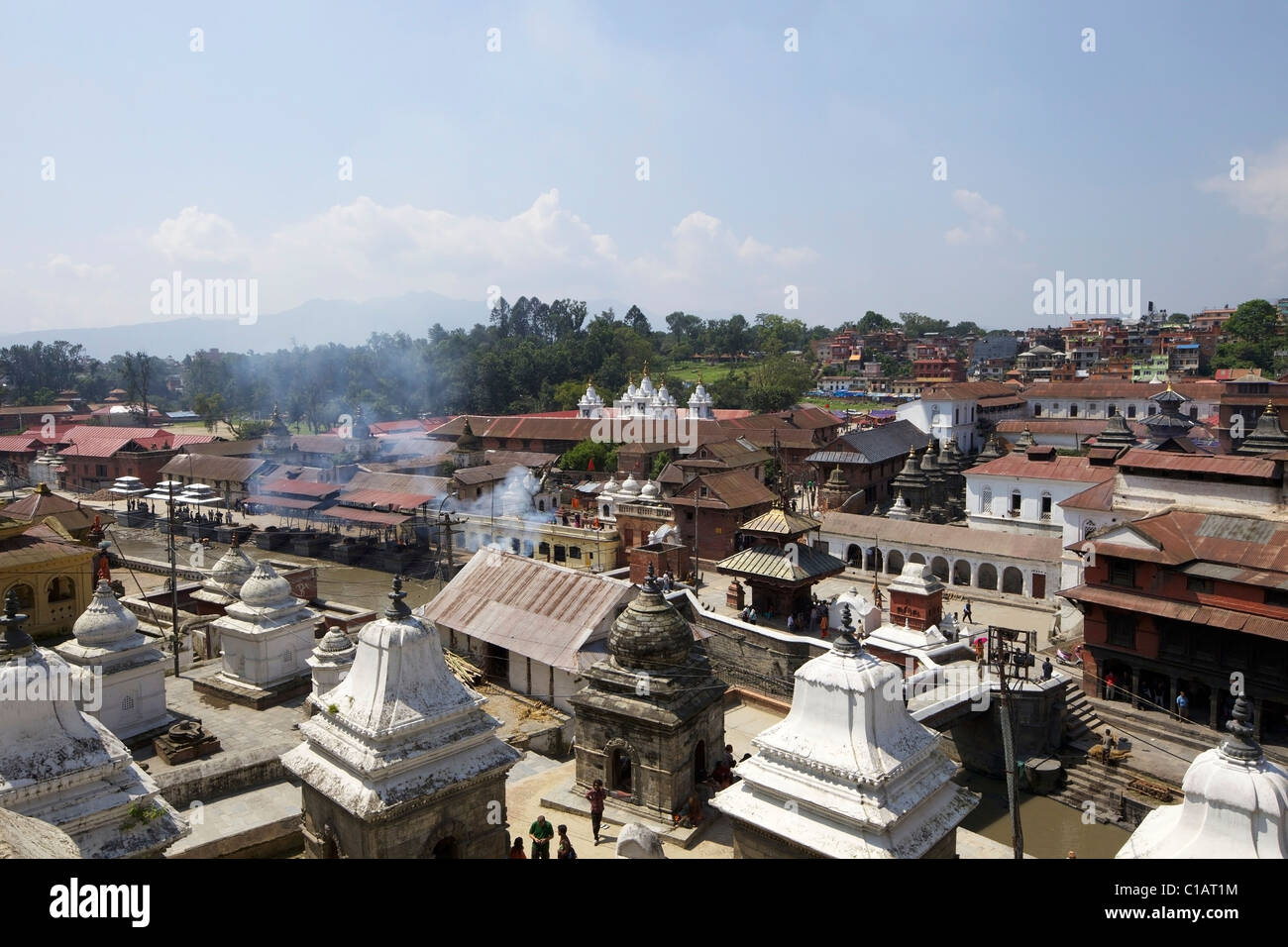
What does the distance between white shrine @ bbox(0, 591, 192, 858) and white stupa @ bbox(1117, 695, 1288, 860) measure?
1064cm

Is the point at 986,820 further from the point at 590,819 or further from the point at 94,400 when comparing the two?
the point at 94,400

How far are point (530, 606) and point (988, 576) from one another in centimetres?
2323

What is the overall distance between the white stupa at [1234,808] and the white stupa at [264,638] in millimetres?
18532

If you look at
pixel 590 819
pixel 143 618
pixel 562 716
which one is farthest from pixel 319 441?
pixel 590 819

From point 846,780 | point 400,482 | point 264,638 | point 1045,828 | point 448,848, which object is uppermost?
point 400,482

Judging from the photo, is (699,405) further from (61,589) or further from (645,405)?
(61,589)

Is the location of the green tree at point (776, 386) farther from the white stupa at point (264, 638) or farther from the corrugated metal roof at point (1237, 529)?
the white stupa at point (264, 638)

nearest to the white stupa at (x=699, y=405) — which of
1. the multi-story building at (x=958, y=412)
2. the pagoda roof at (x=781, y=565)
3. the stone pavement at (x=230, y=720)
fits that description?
the multi-story building at (x=958, y=412)

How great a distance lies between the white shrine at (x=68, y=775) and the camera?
9352mm

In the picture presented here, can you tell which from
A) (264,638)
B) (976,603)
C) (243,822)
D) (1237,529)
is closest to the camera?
(243,822)

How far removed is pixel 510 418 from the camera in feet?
249

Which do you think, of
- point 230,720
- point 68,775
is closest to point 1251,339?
point 230,720

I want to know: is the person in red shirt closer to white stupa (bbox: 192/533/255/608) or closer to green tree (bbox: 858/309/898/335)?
white stupa (bbox: 192/533/255/608)

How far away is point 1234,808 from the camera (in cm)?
810
